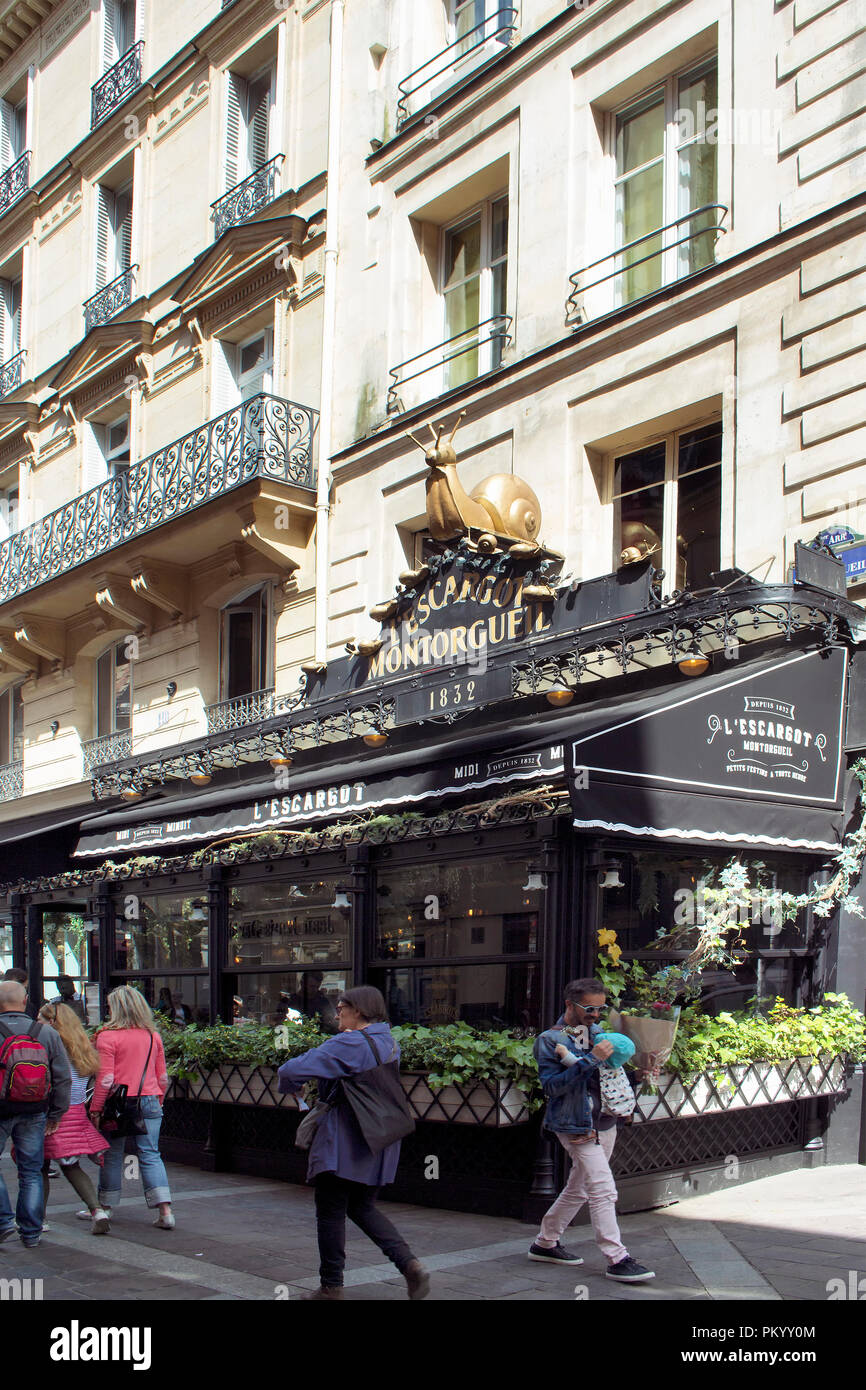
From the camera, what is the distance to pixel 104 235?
2198cm

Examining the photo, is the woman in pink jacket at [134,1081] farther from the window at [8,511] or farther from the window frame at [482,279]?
the window at [8,511]

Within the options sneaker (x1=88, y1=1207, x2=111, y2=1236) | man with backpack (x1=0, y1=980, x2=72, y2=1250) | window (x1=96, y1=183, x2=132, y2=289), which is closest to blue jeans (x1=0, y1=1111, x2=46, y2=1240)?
man with backpack (x1=0, y1=980, x2=72, y2=1250)

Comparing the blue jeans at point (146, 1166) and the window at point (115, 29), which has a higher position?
the window at point (115, 29)

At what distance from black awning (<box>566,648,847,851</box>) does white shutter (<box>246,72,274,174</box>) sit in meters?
12.1

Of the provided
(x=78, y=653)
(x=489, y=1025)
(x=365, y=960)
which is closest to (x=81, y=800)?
(x=78, y=653)

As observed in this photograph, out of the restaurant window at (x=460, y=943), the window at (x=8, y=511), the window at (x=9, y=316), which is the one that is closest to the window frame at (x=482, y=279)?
the restaurant window at (x=460, y=943)

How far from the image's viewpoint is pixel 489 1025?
9.70 m

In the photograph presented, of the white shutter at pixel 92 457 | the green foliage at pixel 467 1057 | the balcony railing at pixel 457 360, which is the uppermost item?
the white shutter at pixel 92 457

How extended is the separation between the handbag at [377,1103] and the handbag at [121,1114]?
3.19 metres

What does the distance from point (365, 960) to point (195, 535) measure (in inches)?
300

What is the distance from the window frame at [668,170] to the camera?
1226 centimetres

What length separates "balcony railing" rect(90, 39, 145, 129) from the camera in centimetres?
2116

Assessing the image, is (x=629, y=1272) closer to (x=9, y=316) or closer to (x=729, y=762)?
(x=729, y=762)

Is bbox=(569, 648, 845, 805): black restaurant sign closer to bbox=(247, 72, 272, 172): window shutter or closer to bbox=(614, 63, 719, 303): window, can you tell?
bbox=(614, 63, 719, 303): window
